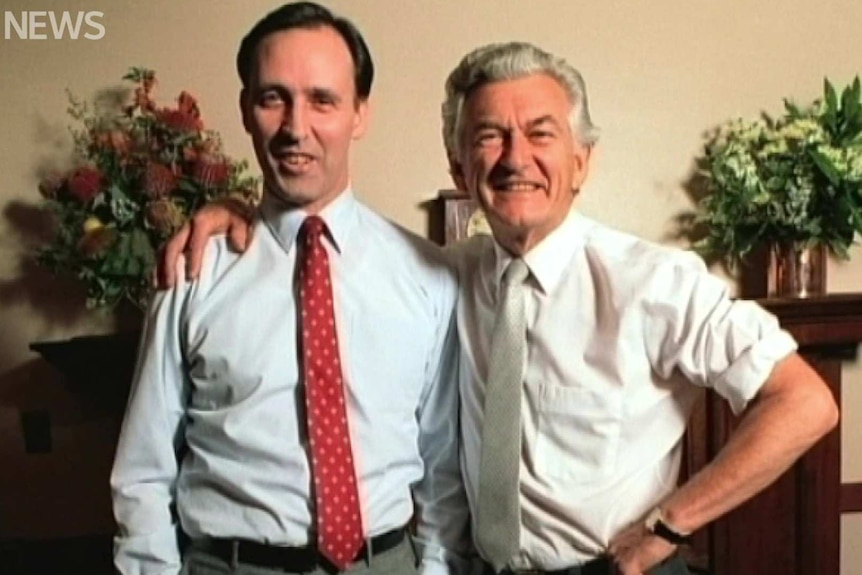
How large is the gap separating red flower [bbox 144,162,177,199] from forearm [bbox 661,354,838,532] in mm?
1405

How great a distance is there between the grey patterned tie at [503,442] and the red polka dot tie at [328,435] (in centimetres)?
19

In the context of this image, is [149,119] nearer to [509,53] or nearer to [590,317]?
[509,53]

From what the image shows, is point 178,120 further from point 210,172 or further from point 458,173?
point 458,173

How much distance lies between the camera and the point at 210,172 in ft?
7.92

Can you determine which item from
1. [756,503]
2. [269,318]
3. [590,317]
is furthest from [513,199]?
[756,503]

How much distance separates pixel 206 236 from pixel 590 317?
22.7 inches

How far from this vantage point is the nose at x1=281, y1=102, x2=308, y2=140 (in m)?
1.50

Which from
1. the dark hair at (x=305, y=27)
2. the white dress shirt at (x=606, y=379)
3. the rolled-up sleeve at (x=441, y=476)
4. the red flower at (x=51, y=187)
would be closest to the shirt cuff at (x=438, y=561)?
the rolled-up sleeve at (x=441, y=476)

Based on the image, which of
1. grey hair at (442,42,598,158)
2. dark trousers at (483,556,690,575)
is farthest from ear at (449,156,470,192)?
dark trousers at (483,556,690,575)

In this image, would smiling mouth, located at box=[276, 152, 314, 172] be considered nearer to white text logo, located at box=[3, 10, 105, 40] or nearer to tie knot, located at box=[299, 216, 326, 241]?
tie knot, located at box=[299, 216, 326, 241]

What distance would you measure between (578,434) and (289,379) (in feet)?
1.37

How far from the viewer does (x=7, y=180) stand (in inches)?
105

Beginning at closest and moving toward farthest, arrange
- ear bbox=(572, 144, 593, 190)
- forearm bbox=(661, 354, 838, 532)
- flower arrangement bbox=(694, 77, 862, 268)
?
forearm bbox=(661, 354, 838, 532) → ear bbox=(572, 144, 593, 190) → flower arrangement bbox=(694, 77, 862, 268)

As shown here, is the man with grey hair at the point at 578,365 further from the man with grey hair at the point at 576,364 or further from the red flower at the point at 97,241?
the red flower at the point at 97,241
